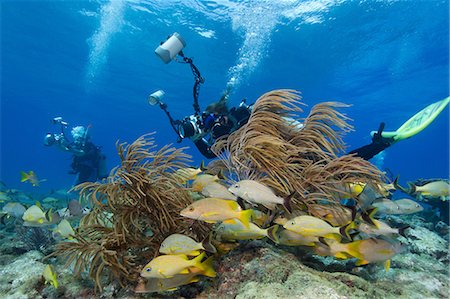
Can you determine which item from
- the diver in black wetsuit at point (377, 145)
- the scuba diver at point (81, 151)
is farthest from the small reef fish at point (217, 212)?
the scuba diver at point (81, 151)

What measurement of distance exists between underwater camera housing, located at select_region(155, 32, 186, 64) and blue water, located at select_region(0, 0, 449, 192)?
1527 cm

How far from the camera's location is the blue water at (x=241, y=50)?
2086 cm

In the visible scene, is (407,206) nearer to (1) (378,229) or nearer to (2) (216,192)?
(1) (378,229)

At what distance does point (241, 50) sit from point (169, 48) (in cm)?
2168

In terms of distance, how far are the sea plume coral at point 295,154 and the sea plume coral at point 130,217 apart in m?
1.00

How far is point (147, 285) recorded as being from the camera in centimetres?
288

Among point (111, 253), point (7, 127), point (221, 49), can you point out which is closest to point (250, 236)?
point (111, 253)

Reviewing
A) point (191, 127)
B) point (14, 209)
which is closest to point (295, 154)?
point (191, 127)

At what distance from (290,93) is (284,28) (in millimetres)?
20282

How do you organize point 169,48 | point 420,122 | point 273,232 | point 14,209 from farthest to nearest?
point 420,122 < point 169,48 < point 14,209 < point 273,232

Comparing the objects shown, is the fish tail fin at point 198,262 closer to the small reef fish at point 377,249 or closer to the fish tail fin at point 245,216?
the fish tail fin at point 245,216

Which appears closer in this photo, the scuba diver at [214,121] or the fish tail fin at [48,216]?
the fish tail fin at [48,216]

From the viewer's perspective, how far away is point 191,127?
239 inches

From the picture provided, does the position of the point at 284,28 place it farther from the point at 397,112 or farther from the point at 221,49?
the point at 397,112
